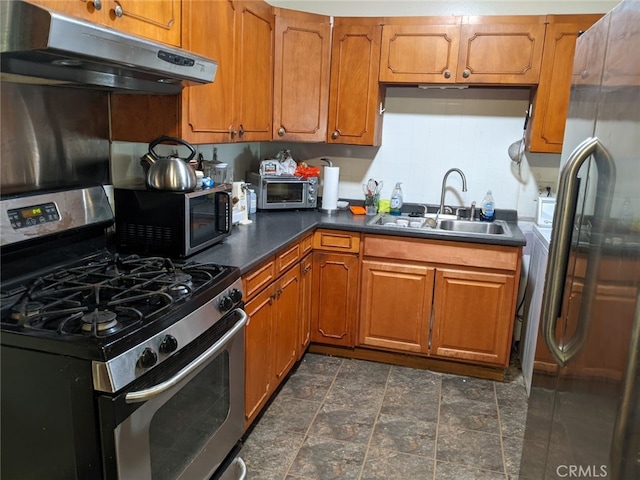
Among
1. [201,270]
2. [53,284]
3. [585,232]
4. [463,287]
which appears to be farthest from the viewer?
[463,287]

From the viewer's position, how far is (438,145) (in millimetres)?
3441

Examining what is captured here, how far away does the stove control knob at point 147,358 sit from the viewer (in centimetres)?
133

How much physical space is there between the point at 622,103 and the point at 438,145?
7.84 ft

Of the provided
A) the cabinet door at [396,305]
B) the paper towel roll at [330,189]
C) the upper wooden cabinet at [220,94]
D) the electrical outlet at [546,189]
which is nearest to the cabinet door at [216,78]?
the upper wooden cabinet at [220,94]

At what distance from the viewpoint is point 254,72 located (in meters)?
2.80

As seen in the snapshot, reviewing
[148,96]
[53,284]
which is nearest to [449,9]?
[148,96]

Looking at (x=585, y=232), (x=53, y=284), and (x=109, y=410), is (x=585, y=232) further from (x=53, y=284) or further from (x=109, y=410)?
(x=53, y=284)

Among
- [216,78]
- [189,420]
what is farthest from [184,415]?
[216,78]

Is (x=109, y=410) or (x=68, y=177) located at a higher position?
(x=68, y=177)

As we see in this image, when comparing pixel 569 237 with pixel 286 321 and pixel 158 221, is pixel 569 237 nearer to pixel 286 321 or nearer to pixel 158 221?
pixel 158 221

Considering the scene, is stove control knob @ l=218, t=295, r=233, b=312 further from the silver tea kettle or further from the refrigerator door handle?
the refrigerator door handle

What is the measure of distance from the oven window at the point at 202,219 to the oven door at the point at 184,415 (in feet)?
1.35

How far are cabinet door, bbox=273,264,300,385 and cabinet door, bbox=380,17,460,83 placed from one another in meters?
1.37

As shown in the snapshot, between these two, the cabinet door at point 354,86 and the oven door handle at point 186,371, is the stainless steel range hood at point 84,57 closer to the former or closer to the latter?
the oven door handle at point 186,371
